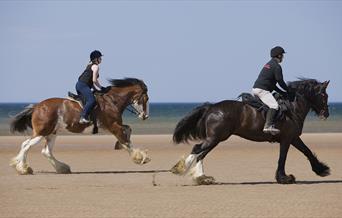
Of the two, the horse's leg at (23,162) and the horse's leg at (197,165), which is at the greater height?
the horse's leg at (197,165)

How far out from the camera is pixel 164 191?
13.8 m

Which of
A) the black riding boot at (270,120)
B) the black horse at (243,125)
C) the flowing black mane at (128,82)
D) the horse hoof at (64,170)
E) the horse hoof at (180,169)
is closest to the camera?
the horse hoof at (180,169)

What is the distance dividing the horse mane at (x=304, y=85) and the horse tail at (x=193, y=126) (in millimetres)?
1702

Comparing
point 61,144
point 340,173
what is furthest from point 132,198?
point 61,144

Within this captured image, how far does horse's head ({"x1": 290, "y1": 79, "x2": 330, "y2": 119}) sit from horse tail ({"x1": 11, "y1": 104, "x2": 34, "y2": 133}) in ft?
19.6

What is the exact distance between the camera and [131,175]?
55.6 feet

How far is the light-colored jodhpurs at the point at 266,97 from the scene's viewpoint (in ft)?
48.8

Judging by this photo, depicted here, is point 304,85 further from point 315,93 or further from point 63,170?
point 63,170

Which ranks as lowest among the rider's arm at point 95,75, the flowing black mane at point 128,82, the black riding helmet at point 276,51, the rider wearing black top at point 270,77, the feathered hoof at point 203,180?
the feathered hoof at point 203,180

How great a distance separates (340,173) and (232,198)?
5.31 meters

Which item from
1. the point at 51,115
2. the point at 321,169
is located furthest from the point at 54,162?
the point at 321,169

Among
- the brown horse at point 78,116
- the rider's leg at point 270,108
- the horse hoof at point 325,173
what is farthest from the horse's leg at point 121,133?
the horse hoof at point 325,173

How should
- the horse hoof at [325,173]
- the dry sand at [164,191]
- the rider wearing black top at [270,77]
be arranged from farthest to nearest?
the horse hoof at [325,173] < the rider wearing black top at [270,77] < the dry sand at [164,191]

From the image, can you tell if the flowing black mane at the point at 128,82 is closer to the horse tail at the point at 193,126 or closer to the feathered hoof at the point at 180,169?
the horse tail at the point at 193,126
